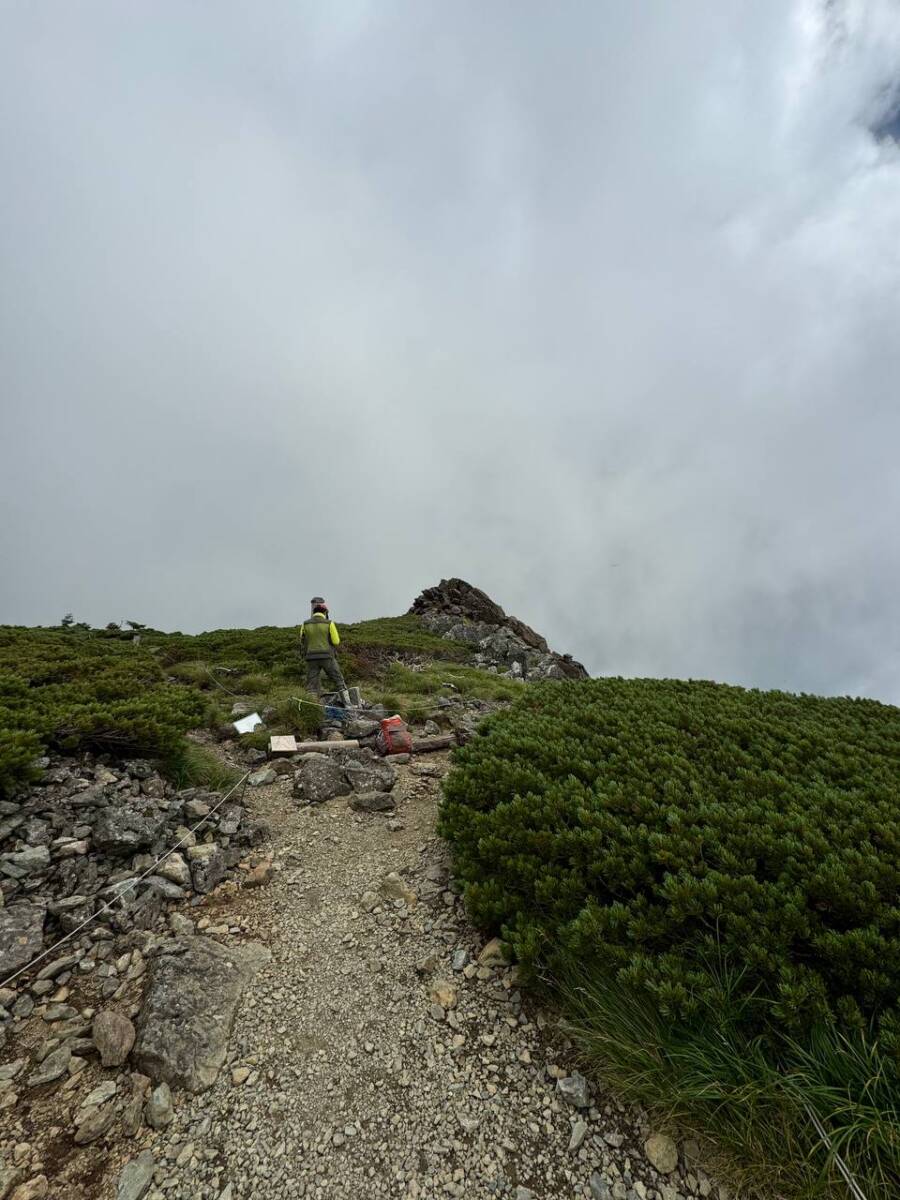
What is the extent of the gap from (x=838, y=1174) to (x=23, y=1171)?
5033mm

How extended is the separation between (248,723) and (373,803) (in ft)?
14.1

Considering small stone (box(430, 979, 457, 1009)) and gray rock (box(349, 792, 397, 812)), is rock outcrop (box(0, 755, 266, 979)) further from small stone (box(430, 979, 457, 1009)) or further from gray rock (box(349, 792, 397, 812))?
small stone (box(430, 979, 457, 1009))

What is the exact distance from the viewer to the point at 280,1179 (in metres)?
3.23

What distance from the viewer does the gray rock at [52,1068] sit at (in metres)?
3.71

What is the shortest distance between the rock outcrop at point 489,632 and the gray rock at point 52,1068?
19.7 m

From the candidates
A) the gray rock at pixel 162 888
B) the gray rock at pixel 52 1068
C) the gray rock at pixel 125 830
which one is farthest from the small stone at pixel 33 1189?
the gray rock at pixel 125 830

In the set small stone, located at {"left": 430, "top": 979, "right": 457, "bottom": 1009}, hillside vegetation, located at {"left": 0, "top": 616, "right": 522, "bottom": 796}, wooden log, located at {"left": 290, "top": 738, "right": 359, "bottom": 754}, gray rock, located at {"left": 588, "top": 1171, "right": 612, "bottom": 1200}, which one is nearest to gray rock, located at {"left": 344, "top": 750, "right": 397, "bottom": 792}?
wooden log, located at {"left": 290, "top": 738, "right": 359, "bottom": 754}

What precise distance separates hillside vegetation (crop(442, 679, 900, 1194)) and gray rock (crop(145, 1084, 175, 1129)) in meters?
2.82

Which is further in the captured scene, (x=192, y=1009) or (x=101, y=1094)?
(x=192, y=1009)

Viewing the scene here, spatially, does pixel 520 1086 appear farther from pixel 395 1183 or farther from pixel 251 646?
pixel 251 646

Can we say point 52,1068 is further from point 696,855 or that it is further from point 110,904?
point 696,855

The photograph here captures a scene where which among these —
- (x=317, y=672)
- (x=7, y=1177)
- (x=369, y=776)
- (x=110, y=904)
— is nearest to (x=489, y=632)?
(x=317, y=672)

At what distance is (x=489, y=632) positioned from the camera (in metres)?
34.4

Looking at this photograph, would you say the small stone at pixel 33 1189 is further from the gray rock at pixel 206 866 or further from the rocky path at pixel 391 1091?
the gray rock at pixel 206 866
